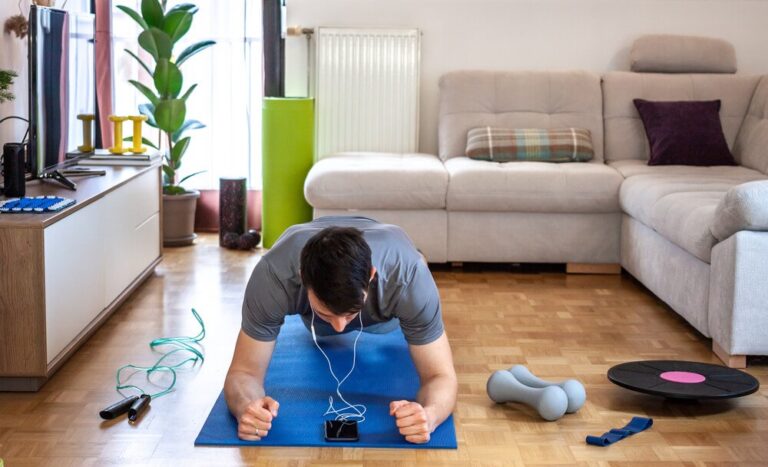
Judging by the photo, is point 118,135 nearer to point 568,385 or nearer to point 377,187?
point 377,187

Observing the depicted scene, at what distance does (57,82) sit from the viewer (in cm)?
390

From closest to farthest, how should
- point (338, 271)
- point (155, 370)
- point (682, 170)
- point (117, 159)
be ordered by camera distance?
point (338, 271), point (155, 370), point (117, 159), point (682, 170)

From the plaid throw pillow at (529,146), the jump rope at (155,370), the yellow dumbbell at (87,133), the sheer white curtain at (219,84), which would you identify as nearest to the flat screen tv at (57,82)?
the yellow dumbbell at (87,133)

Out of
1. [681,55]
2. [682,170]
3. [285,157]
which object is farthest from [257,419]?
[681,55]

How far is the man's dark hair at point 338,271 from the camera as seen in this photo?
7.48 feet

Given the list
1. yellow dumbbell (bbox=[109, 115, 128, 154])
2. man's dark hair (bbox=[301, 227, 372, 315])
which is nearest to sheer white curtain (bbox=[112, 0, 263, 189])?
yellow dumbbell (bbox=[109, 115, 128, 154])

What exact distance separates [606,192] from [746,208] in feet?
5.05

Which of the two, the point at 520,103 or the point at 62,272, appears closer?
the point at 62,272

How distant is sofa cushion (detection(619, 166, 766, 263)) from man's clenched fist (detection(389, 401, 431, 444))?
146cm

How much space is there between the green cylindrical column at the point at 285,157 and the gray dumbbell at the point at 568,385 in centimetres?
252

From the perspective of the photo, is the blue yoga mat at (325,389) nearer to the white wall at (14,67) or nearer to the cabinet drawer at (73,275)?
the cabinet drawer at (73,275)

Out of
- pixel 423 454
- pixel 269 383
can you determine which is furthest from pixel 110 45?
pixel 423 454

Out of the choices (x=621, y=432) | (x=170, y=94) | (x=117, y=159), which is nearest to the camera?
(x=621, y=432)

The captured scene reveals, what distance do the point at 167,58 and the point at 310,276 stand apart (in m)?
3.34
